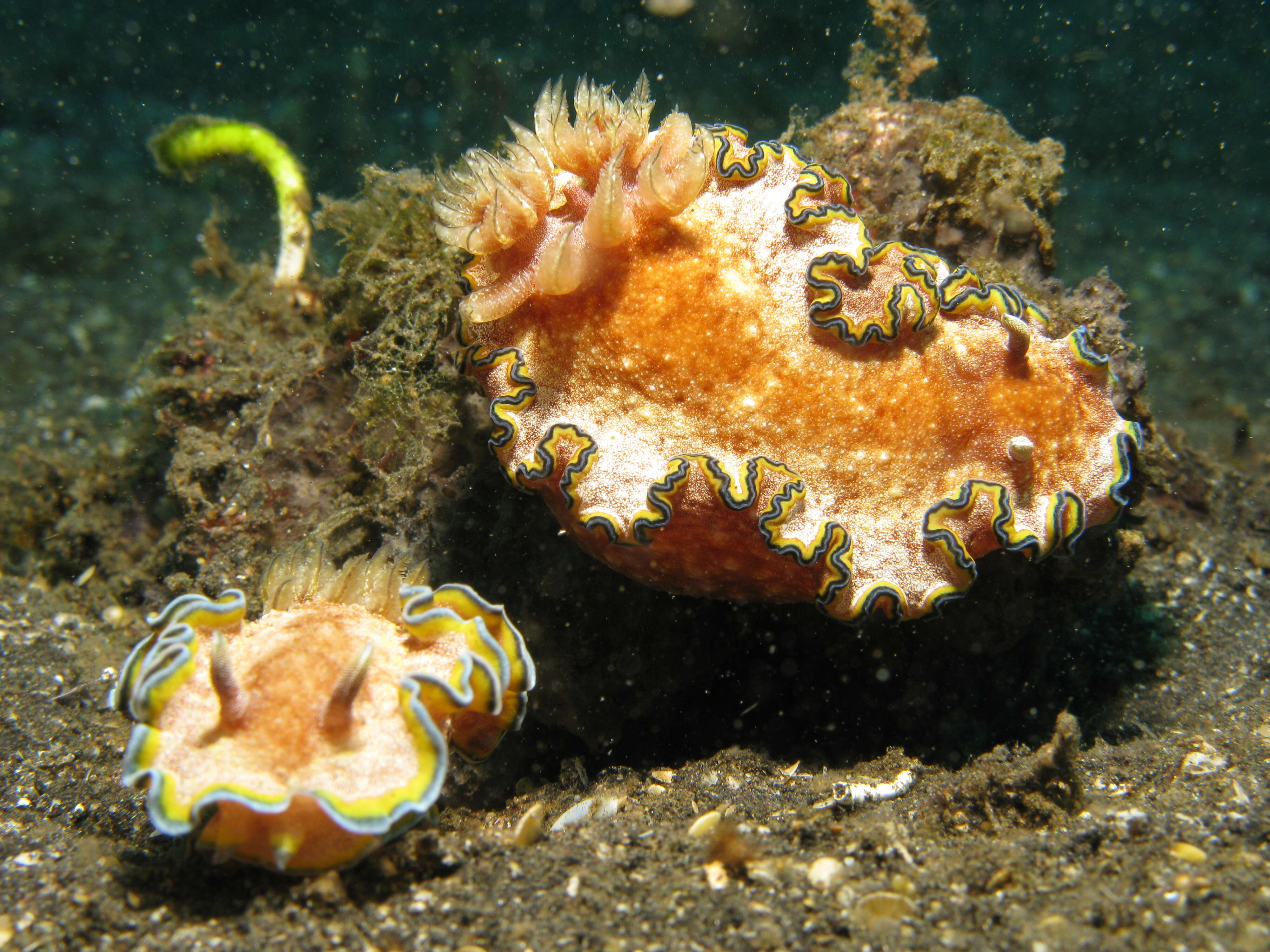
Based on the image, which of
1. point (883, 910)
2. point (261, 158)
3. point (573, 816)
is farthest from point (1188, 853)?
point (261, 158)

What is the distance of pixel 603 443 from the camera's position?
3.04 meters

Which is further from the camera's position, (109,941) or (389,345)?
(389,345)

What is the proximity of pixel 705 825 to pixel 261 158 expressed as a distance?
6325mm

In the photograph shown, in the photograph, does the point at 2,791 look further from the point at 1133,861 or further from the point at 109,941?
the point at 1133,861

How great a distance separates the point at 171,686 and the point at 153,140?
5.81 m

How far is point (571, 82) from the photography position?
18.6 m

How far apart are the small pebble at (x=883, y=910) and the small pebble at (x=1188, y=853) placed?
0.90 metres

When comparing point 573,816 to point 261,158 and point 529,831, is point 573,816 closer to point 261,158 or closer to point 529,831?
point 529,831

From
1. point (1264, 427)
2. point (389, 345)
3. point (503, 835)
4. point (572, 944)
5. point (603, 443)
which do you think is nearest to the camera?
point (572, 944)

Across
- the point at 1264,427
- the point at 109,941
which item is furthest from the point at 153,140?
the point at 1264,427

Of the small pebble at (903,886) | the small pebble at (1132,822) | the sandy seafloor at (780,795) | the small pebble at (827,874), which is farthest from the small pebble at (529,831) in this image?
the small pebble at (1132,822)

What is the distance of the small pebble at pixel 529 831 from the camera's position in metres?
2.73

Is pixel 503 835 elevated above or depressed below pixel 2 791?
above

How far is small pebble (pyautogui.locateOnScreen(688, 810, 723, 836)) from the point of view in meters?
2.75
